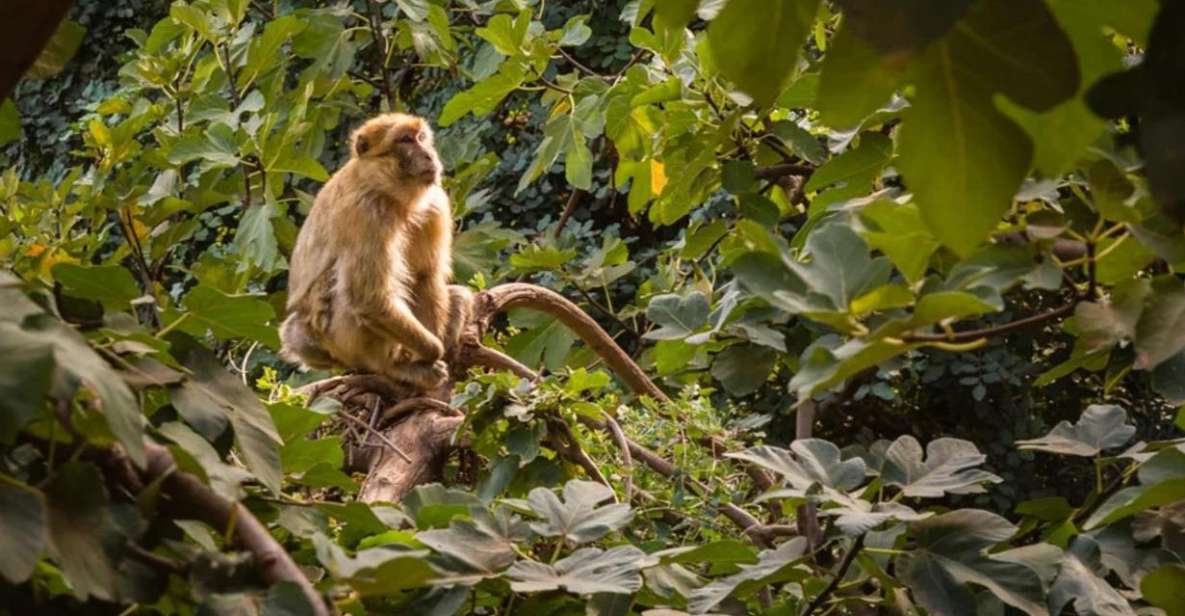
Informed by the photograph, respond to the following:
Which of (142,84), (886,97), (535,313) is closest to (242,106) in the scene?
(142,84)

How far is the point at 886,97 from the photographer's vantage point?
84 centimetres

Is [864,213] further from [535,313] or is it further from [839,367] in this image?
[535,313]

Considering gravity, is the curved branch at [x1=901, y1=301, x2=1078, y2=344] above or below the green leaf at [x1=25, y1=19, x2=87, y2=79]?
below

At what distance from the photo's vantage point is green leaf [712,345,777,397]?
2.11 m

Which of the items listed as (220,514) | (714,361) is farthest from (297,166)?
(220,514)

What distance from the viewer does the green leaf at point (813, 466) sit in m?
1.90

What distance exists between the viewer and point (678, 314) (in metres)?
2.27

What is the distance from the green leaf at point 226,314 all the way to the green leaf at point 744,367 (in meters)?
0.81

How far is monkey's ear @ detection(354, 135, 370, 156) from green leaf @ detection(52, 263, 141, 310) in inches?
152

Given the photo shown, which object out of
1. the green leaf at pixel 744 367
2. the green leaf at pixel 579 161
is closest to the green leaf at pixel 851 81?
the green leaf at pixel 744 367

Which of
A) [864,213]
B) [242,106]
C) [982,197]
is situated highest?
[982,197]

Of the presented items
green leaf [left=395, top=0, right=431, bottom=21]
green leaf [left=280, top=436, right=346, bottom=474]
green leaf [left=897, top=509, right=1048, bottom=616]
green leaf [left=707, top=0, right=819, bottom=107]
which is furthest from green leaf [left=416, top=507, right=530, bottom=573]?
green leaf [left=395, top=0, right=431, bottom=21]

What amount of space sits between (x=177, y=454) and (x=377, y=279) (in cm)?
365

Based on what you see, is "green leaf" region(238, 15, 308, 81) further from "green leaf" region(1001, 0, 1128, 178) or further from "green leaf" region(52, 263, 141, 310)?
"green leaf" region(1001, 0, 1128, 178)
